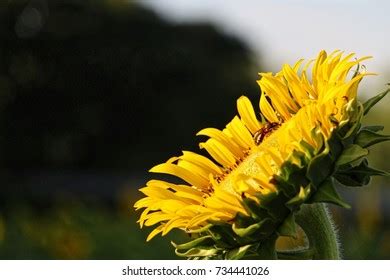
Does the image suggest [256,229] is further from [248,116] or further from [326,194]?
[248,116]

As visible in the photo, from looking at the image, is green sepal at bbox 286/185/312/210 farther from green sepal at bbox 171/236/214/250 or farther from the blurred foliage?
the blurred foliage

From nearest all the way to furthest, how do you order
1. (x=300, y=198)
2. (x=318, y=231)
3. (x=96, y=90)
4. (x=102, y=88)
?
(x=300, y=198) → (x=318, y=231) → (x=102, y=88) → (x=96, y=90)

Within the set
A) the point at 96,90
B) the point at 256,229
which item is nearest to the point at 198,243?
the point at 256,229

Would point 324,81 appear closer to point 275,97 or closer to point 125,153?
point 275,97

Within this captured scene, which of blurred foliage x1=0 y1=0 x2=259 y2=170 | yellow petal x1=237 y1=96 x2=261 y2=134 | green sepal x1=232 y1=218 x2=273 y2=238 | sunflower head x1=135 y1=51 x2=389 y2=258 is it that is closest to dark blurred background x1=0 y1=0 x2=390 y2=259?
blurred foliage x1=0 y1=0 x2=259 y2=170

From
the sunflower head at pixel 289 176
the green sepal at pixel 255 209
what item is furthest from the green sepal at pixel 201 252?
the green sepal at pixel 255 209

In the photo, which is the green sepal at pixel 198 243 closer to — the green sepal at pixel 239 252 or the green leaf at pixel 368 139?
the green sepal at pixel 239 252
